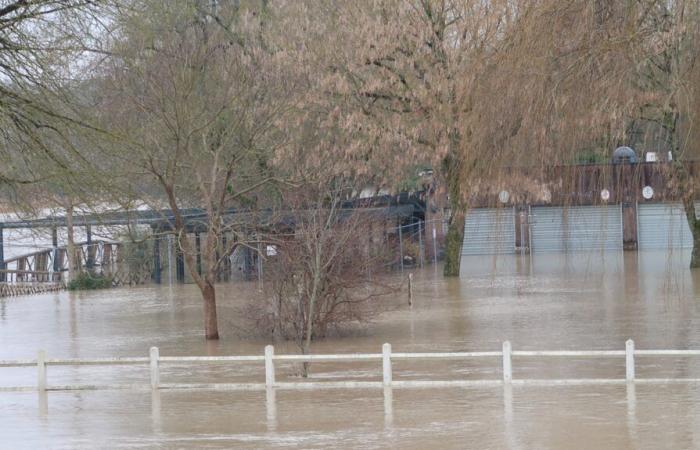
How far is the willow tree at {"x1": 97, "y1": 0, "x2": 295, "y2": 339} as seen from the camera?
2634cm

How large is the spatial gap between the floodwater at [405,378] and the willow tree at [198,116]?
318cm

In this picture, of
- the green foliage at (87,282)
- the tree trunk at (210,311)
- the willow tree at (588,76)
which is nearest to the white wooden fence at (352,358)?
the willow tree at (588,76)

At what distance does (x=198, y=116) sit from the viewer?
1086 inches

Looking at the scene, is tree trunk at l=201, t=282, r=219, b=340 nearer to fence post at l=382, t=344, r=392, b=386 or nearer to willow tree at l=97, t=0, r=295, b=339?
willow tree at l=97, t=0, r=295, b=339

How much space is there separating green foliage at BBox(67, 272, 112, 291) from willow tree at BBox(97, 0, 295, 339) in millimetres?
15291

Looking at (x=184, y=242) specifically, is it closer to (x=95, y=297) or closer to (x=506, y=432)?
(x=506, y=432)

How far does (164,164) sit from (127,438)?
47.3ft

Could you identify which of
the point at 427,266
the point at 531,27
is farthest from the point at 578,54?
the point at 427,266

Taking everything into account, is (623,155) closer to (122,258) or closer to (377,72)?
(377,72)

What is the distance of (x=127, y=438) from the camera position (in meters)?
15.0

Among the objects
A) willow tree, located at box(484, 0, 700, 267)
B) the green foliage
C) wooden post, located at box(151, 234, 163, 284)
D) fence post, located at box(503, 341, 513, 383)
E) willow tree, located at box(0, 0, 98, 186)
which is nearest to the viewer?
willow tree, located at box(484, 0, 700, 267)

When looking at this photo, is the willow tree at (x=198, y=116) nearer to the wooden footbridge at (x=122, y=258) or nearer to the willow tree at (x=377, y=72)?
the willow tree at (x=377, y=72)

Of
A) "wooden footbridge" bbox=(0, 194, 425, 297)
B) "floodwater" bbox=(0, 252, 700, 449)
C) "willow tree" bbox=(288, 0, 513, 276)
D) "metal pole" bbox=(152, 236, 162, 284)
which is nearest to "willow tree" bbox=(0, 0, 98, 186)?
"floodwater" bbox=(0, 252, 700, 449)

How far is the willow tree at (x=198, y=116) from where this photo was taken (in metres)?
26.3
